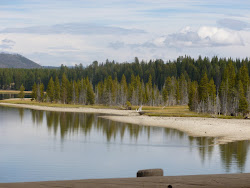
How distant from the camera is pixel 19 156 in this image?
36656 mm

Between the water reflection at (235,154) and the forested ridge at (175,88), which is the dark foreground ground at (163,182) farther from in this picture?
the forested ridge at (175,88)

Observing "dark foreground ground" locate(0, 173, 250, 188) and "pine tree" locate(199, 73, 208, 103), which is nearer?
"dark foreground ground" locate(0, 173, 250, 188)

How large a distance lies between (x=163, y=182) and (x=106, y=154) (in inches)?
1385

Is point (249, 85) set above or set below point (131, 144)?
above

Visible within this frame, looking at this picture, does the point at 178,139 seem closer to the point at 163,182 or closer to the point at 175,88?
the point at 163,182

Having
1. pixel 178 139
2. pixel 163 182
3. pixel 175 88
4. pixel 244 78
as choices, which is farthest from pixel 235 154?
pixel 175 88

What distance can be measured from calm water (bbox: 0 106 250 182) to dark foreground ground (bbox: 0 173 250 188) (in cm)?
2413

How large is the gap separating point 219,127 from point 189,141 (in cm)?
1601

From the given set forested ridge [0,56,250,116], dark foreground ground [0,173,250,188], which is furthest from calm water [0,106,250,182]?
forested ridge [0,56,250,116]

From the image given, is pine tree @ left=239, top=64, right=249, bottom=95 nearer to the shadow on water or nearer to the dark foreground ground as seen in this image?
the shadow on water

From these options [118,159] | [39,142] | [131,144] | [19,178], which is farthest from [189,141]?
[19,178]

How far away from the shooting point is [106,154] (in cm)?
3900

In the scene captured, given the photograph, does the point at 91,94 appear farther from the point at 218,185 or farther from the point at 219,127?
the point at 218,185

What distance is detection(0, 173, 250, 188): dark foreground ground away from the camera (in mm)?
3891
